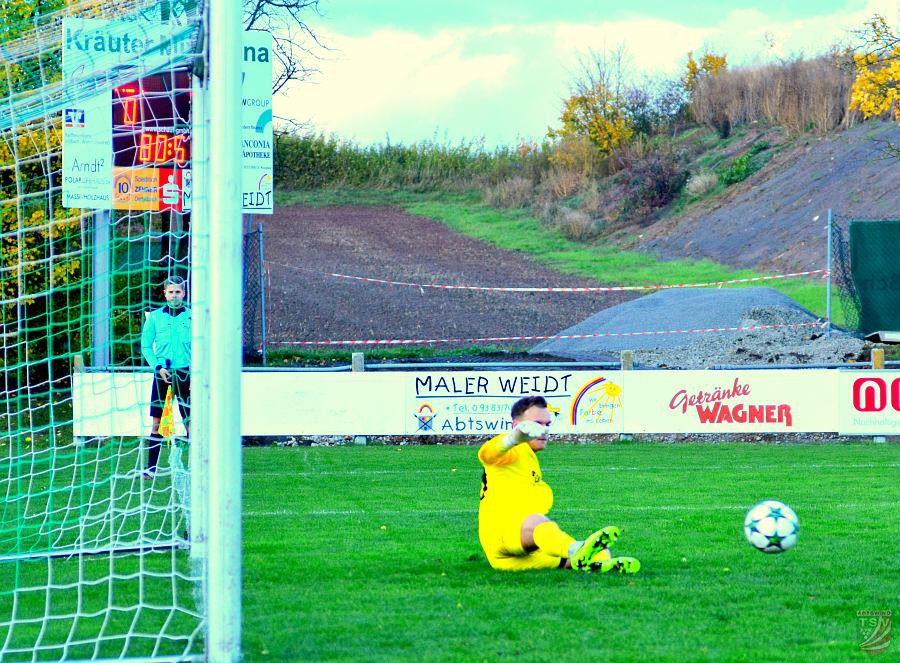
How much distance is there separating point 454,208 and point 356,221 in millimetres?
5435

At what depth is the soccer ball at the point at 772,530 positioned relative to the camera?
7.03 metres

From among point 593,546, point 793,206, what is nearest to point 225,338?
point 593,546

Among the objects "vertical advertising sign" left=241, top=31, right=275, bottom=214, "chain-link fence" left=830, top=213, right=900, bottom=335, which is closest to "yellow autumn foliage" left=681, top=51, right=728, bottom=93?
"chain-link fence" left=830, top=213, right=900, bottom=335

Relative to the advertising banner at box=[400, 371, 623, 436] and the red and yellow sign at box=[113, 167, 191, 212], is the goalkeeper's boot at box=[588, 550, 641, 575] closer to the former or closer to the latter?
the red and yellow sign at box=[113, 167, 191, 212]

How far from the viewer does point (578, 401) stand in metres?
17.7

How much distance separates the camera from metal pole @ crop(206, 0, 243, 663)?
16.9 ft

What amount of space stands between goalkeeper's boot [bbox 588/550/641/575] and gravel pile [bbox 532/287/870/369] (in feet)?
49.8

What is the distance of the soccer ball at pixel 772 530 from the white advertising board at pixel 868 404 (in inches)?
432

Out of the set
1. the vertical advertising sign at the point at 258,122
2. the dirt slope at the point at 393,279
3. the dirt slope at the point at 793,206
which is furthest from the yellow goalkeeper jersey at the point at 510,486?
Answer: the dirt slope at the point at 793,206

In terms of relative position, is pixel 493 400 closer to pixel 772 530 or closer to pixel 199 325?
pixel 772 530

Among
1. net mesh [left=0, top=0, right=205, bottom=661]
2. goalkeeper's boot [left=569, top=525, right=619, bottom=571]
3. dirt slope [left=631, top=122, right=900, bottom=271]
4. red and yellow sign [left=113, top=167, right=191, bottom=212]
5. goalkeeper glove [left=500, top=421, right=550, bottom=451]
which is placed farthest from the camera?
dirt slope [left=631, top=122, right=900, bottom=271]

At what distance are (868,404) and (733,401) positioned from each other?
6.58 feet

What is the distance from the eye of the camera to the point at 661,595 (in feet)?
21.9

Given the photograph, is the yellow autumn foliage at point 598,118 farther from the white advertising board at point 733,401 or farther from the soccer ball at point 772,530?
the soccer ball at point 772,530
